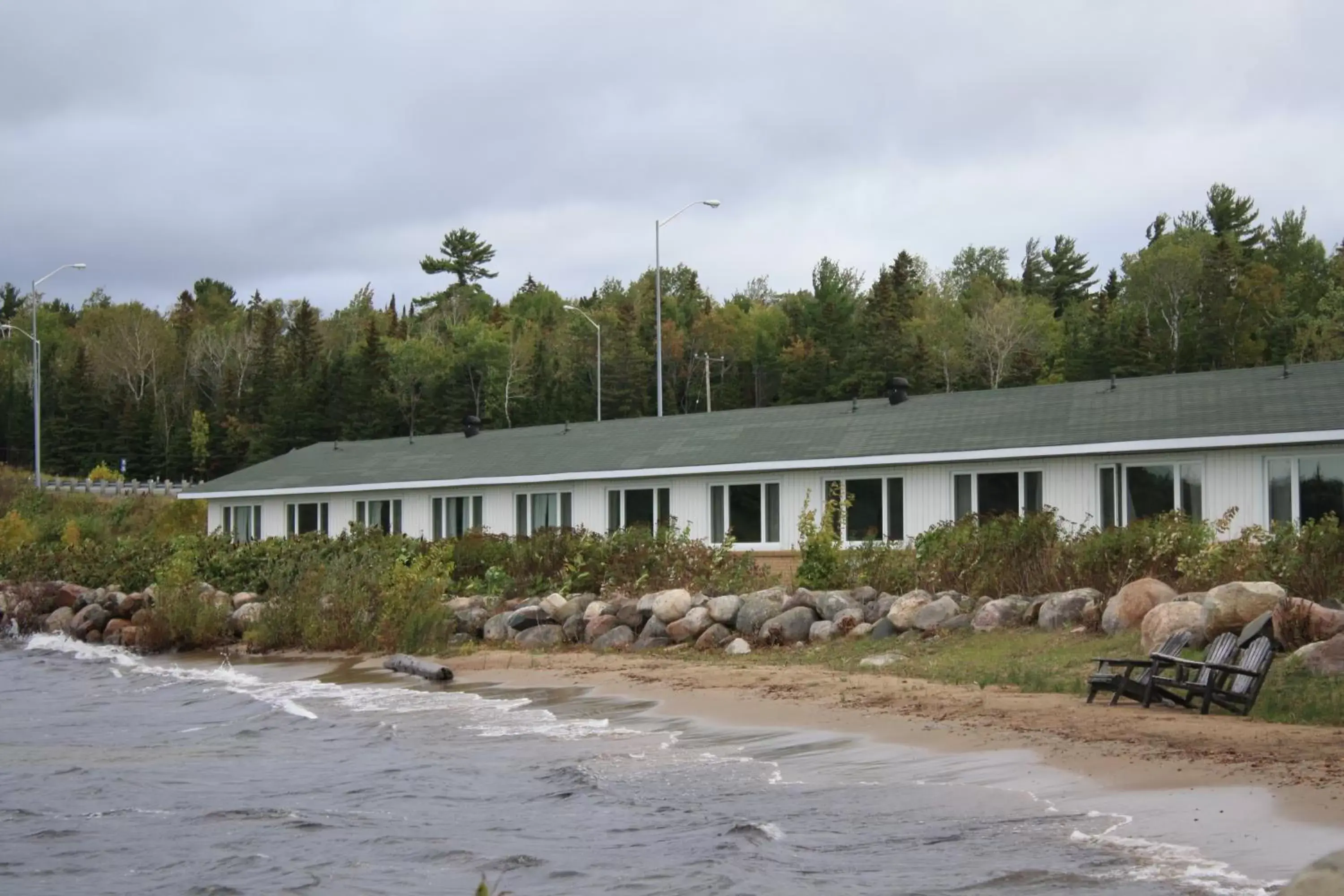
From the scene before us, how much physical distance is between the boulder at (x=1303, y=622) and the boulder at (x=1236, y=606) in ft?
0.42

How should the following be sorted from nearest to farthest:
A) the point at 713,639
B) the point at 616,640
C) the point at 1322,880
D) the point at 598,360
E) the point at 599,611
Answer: the point at 1322,880, the point at 713,639, the point at 616,640, the point at 599,611, the point at 598,360

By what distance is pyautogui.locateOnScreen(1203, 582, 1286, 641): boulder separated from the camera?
51.7ft

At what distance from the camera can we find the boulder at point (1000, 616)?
19594 millimetres

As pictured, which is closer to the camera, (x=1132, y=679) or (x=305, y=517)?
(x=1132, y=679)

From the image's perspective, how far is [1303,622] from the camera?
15.8 meters

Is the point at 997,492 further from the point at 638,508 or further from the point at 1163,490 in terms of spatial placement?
the point at 638,508

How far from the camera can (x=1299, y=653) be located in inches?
587

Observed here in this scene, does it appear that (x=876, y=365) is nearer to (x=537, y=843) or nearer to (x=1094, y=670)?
(x=1094, y=670)

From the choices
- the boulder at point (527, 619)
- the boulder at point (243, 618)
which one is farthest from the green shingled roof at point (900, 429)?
Result: the boulder at point (243, 618)

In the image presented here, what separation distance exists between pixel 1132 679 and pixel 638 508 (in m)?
18.2

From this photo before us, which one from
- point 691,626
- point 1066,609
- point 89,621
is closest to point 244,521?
point 89,621

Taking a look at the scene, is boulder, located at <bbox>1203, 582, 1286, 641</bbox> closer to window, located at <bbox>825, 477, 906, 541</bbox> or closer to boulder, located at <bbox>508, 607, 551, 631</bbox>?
boulder, located at <bbox>508, 607, 551, 631</bbox>

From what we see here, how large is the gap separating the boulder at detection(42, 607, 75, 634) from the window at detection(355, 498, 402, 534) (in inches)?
300

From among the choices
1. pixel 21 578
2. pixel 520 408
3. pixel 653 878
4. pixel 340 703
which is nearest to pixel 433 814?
pixel 653 878
